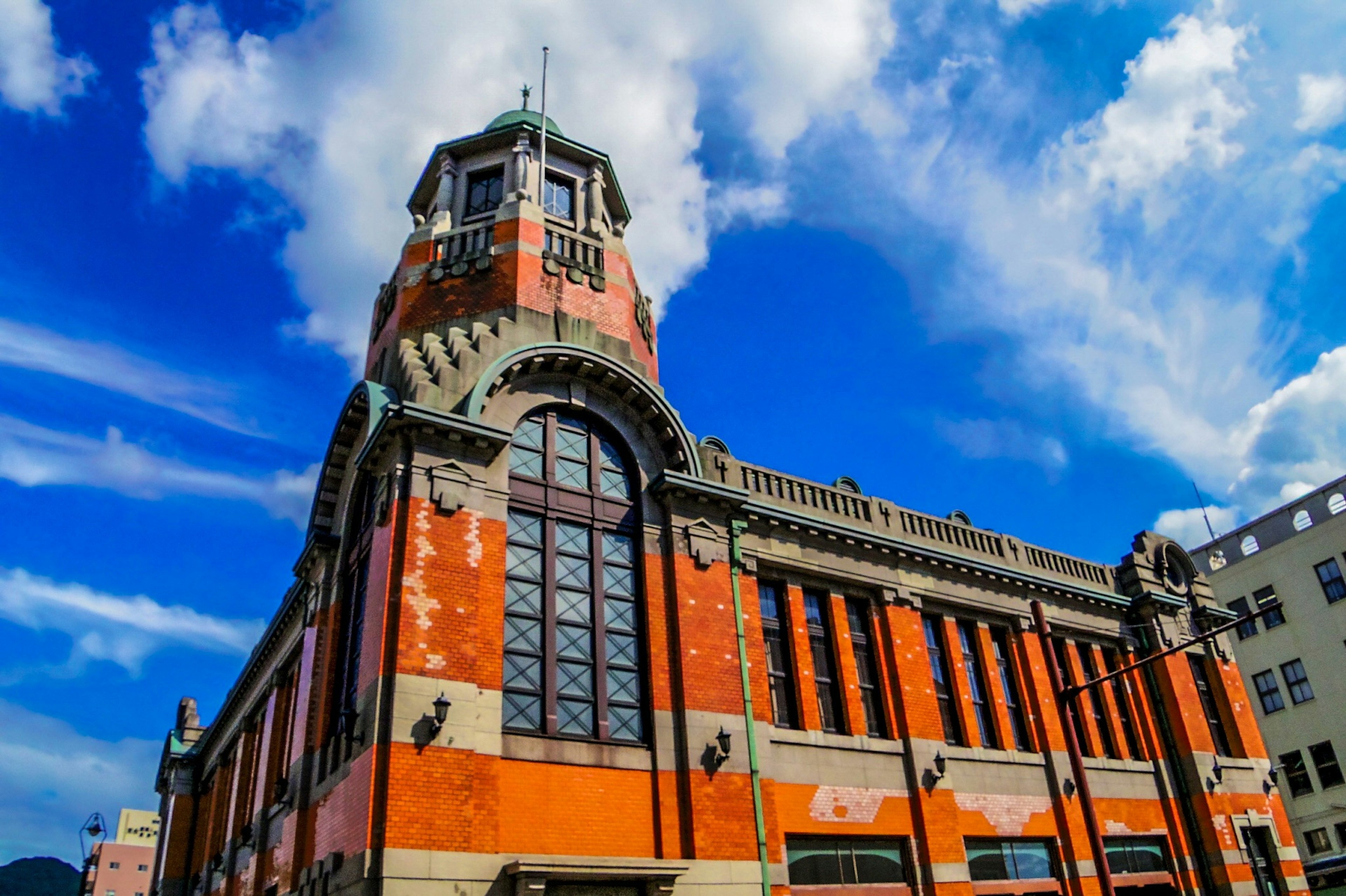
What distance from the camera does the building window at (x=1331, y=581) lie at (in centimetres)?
4394

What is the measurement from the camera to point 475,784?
14.4 m

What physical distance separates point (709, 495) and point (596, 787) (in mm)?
6340

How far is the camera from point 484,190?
24.1m

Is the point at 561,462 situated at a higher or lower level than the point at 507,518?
higher

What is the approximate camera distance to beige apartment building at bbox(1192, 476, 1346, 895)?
42.1 metres

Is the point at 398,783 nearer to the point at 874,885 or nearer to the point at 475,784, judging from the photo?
the point at 475,784

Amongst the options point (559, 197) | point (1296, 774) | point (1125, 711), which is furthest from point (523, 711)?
point (1296, 774)

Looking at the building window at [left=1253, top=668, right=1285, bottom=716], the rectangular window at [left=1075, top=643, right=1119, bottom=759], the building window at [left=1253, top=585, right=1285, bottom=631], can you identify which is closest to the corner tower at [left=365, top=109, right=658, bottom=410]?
the rectangular window at [left=1075, top=643, right=1119, bottom=759]

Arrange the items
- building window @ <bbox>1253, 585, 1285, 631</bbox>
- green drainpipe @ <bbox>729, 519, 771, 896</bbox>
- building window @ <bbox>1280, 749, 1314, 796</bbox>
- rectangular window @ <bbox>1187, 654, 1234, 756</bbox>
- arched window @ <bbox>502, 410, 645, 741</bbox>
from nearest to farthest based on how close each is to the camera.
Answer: arched window @ <bbox>502, 410, 645, 741</bbox>, green drainpipe @ <bbox>729, 519, 771, 896</bbox>, rectangular window @ <bbox>1187, 654, 1234, 756</bbox>, building window @ <bbox>1280, 749, 1314, 796</bbox>, building window @ <bbox>1253, 585, 1285, 631</bbox>

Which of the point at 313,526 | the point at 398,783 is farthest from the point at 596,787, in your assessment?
the point at 313,526

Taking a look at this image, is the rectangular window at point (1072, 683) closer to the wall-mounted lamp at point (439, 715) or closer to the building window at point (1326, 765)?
the wall-mounted lamp at point (439, 715)

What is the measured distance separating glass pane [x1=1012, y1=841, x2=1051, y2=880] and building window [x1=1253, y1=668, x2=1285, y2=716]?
31.0 metres

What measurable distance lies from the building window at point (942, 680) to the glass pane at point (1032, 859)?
2.57m

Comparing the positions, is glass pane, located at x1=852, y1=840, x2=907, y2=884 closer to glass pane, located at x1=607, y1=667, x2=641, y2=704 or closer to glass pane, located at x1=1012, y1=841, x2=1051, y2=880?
glass pane, located at x1=1012, y1=841, x2=1051, y2=880
